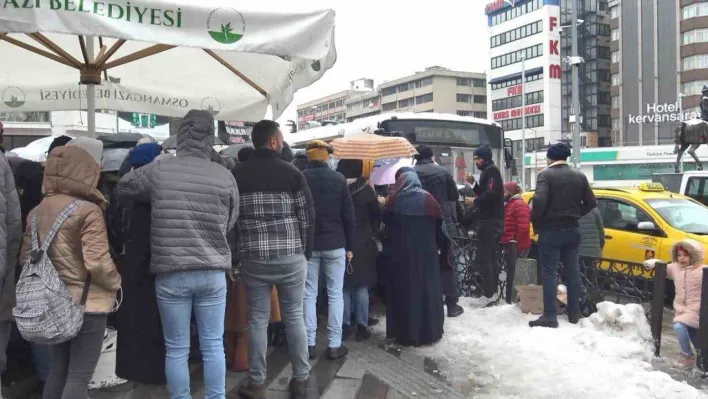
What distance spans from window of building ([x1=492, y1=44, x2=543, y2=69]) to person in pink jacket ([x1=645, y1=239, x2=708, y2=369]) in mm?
81513

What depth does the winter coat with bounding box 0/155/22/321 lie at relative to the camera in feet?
11.4

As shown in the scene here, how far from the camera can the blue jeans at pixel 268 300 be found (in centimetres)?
420

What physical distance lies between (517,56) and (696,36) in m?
25.4

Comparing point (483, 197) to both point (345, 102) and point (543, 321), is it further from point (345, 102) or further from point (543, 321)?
point (345, 102)

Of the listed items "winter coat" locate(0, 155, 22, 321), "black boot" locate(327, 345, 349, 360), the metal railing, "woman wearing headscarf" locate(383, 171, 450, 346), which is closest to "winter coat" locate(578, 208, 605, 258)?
the metal railing

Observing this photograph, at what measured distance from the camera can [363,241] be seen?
5.95 meters

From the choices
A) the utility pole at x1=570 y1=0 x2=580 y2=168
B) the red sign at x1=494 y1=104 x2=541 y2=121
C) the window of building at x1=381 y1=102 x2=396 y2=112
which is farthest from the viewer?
the window of building at x1=381 y1=102 x2=396 y2=112

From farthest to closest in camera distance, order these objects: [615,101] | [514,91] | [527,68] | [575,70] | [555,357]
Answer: [514,91]
[527,68]
[615,101]
[575,70]
[555,357]

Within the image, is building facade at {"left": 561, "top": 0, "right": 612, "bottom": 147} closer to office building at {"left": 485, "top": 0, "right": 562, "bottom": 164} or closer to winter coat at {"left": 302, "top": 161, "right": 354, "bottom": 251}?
office building at {"left": 485, "top": 0, "right": 562, "bottom": 164}

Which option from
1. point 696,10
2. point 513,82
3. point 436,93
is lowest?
point 513,82

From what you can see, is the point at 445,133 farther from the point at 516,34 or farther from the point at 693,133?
the point at 516,34

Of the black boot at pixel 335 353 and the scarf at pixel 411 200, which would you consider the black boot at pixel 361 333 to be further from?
the scarf at pixel 411 200

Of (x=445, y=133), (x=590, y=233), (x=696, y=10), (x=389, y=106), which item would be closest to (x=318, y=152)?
(x=590, y=233)

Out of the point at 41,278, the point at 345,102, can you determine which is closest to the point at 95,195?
the point at 41,278
